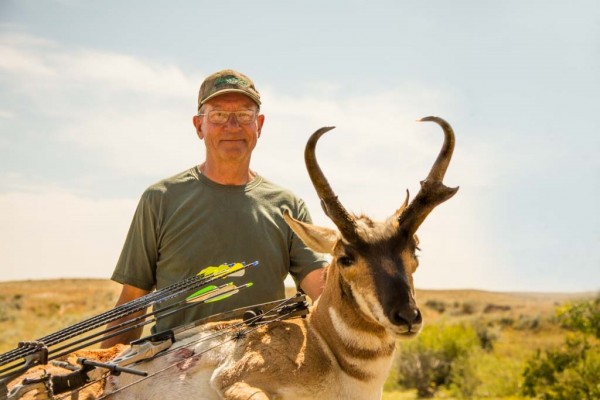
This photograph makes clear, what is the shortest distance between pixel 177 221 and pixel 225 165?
30.0 inches

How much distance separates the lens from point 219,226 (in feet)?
22.7

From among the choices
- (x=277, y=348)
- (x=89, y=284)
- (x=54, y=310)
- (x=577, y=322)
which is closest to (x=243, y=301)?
(x=277, y=348)

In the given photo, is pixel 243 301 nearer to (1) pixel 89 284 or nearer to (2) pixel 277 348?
(2) pixel 277 348

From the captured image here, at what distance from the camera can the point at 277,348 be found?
Result: 530 centimetres

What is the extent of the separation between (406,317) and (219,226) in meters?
2.56

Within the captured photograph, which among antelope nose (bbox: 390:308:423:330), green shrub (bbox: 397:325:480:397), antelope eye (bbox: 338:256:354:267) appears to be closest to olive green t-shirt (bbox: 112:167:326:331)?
antelope eye (bbox: 338:256:354:267)

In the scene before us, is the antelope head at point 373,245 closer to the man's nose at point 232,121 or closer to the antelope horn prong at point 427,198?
the antelope horn prong at point 427,198

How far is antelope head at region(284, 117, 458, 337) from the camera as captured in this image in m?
5.16

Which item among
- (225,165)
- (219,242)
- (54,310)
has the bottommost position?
(54,310)

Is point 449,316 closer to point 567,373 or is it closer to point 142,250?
point 567,373

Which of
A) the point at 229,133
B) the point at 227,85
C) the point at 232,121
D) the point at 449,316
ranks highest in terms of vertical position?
the point at 227,85

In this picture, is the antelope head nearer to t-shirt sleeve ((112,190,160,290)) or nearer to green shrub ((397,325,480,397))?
t-shirt sleeve ((112,190,160,290))

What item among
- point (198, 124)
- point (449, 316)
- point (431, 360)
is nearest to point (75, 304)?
point (449, 316)

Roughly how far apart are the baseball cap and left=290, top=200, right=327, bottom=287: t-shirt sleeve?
4.49 ft
